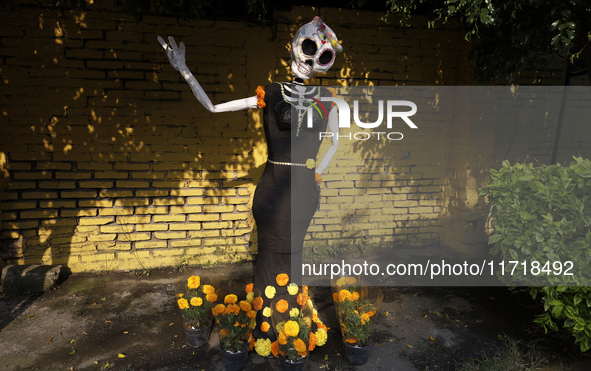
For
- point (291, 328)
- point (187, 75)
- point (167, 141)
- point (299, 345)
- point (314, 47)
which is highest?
point (314, 47)

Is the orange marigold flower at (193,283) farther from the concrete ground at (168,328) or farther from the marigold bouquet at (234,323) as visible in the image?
the concrete ground at (168,328)

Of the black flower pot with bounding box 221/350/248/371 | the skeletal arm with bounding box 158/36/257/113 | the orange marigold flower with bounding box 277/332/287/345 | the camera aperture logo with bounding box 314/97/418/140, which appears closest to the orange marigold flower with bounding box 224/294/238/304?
the black flower pot with bounding box 221/350/248/371

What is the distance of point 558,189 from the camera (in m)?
2.88

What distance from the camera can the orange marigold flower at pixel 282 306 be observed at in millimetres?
2676

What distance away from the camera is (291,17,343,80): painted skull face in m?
2.63

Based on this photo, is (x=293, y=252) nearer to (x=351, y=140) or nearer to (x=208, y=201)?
(x=208, y=201)

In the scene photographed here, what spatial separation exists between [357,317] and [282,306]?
61cm

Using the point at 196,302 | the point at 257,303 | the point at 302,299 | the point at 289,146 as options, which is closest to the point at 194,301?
the point at 196,302

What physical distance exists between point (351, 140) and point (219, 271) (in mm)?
2509

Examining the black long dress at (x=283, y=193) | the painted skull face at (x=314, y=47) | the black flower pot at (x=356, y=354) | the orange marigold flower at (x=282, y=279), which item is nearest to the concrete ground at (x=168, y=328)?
the black flower pot at (x=356, y=354)

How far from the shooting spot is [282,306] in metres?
2.69

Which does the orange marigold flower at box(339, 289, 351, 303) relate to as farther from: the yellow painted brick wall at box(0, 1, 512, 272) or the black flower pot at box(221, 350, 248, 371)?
the yellow painted brick wall at box(0, 1, 512, 272)

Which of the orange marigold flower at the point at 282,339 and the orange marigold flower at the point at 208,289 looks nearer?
the orange marigold flower at the point at 282,339

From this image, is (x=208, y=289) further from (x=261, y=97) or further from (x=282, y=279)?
(x=261, y=97)
